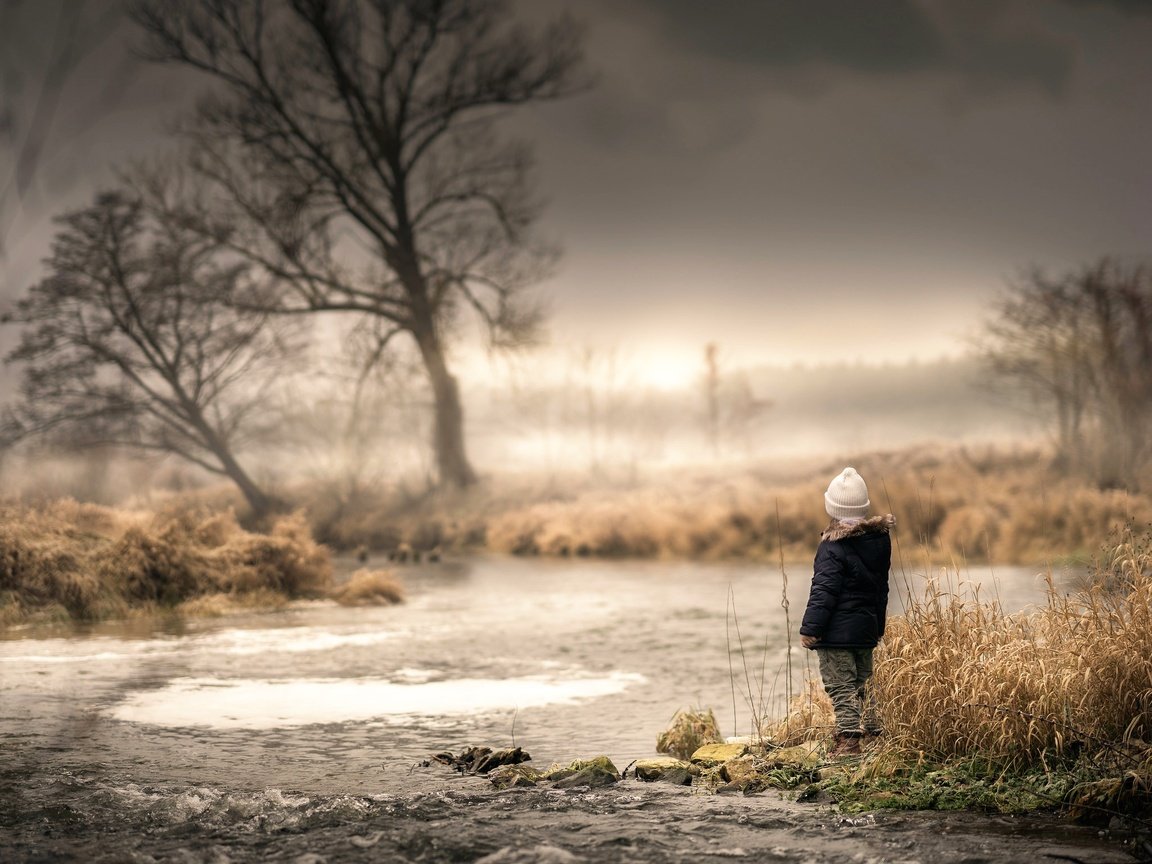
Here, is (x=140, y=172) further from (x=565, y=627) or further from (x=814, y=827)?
(x=814, y=827)

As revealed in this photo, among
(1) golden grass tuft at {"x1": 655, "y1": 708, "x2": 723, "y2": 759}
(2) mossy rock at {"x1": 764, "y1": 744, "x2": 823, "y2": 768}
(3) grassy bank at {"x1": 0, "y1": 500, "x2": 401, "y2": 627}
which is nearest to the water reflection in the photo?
(1) golden grass tuft at {"x1": 655, "y1": 708, "x2": 723, "y2": 759}

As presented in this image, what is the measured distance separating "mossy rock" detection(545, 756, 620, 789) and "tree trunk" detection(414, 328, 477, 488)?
81.9 ft

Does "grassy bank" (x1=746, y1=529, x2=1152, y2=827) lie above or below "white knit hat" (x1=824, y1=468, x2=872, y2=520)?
below

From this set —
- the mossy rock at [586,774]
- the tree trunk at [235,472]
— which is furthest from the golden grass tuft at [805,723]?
the tree trunk at [235,472]

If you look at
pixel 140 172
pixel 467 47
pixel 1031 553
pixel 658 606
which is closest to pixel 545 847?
pixel 658 606

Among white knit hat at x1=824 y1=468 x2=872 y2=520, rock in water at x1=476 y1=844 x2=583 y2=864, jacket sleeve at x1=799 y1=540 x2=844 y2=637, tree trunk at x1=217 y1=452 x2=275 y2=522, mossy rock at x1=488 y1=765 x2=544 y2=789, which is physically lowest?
rock in water at x1=476 y1=844 x2=583 y2=864

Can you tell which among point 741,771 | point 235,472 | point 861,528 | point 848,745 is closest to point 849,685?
point 848,745

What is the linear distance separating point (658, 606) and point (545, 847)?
11.4 m

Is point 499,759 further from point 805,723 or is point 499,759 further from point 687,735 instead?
point 805,723

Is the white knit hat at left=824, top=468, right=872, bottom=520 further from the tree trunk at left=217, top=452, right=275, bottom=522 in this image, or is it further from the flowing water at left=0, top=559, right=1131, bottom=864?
the tree trunk at left=217, top=452, right=275, bottom=522

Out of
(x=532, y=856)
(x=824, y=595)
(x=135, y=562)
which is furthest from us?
(x=135, y=562)

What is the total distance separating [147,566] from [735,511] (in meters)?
13.5

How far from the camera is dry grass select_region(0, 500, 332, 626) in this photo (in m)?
14.6

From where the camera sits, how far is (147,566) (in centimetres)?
1570
